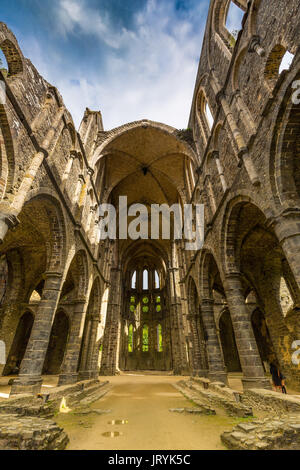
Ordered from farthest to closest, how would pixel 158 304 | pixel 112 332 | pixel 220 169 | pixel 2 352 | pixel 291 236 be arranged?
pixel 158 304, pixel 112 332, pixel 2 352, pixel 220 169, pixel 291 236

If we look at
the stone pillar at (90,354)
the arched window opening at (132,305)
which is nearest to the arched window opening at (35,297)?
the stone pillar at (90,354)

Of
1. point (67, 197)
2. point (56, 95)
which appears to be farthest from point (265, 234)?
point (56, 95)

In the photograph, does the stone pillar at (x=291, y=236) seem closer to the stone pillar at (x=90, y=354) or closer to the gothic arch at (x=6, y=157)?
the gothic arch at (x=6, y=157)

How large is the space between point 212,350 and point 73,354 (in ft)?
21.1

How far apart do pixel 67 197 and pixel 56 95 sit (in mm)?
4307

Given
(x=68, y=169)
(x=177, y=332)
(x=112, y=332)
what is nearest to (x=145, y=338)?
(x=112, y=332)

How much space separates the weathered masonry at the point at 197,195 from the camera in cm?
574

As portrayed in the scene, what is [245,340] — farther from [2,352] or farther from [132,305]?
[132,305]

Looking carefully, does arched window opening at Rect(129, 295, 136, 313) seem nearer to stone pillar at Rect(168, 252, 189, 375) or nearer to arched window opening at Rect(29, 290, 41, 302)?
stone pillar at Rect(168, 252, 189, 375)

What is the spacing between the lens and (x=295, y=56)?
15.7ft

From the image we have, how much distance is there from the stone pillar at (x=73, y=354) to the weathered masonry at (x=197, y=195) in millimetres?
53

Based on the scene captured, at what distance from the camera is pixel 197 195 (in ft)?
42.8

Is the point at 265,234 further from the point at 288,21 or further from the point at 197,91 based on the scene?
the point at 197,91

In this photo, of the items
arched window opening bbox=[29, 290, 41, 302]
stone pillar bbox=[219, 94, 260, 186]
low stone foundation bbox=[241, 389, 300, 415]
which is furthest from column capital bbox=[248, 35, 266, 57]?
arched window opening bbox=[29, 290, 41, 302]
